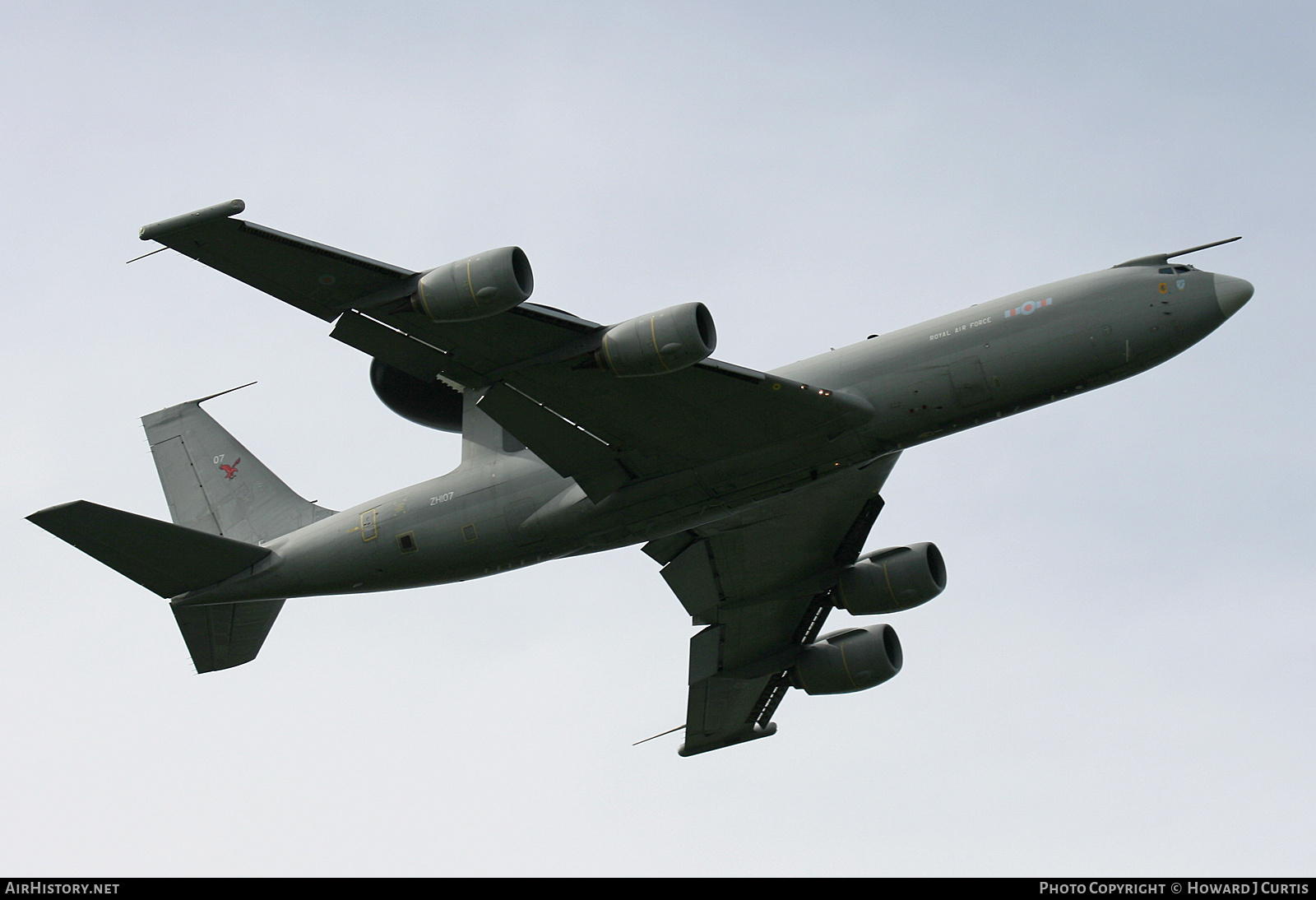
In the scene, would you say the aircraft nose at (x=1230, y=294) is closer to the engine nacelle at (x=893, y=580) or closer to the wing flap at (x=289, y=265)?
the engine nacelle at (x=893, y=580)

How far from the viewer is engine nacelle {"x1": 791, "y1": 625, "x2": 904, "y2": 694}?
37500 millimetres

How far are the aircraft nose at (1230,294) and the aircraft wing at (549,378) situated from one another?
7.99m

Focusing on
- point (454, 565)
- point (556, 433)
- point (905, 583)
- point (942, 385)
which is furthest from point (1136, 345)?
point (454, 565)

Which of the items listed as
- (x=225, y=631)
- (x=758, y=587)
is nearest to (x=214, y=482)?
(x=225, y=631)

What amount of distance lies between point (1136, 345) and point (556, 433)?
1313 cm

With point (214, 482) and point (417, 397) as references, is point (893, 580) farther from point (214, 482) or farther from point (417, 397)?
point (214, 482)

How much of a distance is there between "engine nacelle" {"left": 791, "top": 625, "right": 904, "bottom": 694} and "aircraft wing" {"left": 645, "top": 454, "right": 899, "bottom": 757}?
1.87 feet

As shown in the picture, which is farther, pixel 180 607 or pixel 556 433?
pixel 180 607

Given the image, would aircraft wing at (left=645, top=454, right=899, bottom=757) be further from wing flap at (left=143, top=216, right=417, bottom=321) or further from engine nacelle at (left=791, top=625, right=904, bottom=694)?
wing flap at (left=143, top=216, right=417, bottom=321)

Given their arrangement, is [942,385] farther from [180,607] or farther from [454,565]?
[180,607]

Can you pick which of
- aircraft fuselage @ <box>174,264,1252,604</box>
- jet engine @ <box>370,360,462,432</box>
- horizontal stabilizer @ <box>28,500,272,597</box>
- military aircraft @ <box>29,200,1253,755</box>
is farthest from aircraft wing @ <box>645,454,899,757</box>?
horizontal stabilizer @ <box>28,500,272,597</box>

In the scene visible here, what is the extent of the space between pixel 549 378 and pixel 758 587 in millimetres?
12368

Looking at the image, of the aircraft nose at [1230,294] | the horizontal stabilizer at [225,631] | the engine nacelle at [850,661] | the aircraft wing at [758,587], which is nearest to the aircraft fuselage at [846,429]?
the aircraft nose at [1230,294]
